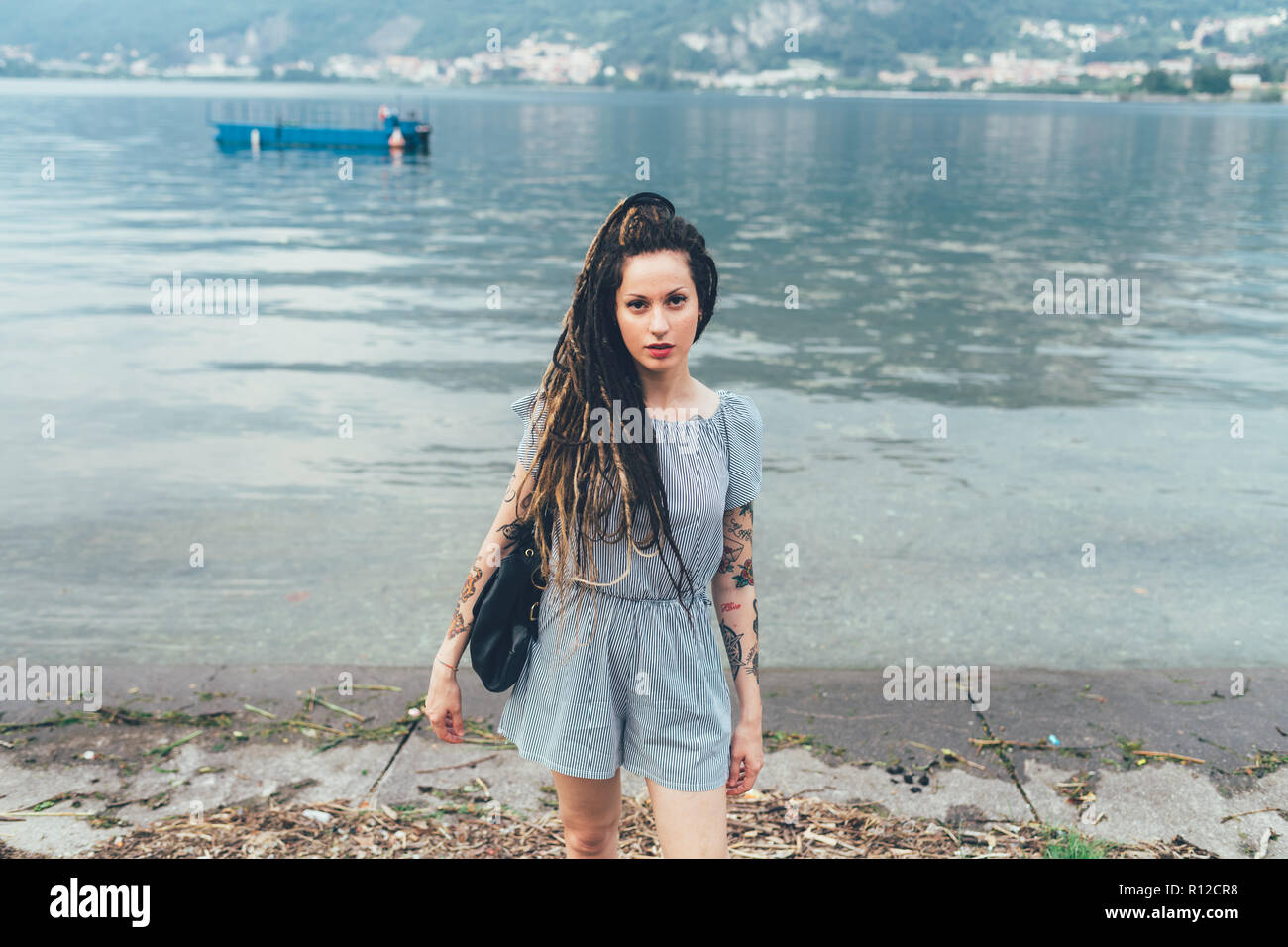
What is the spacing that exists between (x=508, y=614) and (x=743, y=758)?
72 cm

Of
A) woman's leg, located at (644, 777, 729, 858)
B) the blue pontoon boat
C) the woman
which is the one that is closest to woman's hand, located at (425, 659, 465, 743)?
the woman

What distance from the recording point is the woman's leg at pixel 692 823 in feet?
8.45

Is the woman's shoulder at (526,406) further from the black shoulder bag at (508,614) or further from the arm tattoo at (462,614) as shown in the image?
the arm tattoo at (462,614)

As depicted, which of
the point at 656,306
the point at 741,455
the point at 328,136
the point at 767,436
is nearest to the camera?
the point at 656,306

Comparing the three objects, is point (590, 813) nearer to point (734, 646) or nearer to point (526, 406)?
point (734, 646)

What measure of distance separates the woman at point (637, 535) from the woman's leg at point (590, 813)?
0.01 meters

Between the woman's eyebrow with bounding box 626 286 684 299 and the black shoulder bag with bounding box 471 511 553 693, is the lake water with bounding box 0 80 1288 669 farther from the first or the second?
the woman's eyebrow with bounding box 626 286 684 299

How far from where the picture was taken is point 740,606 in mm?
2818

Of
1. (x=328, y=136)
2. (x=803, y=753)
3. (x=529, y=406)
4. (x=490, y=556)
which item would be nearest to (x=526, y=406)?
(x=529, y=406)

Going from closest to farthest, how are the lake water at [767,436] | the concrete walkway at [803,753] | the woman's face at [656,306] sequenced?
the woman's face at [656,306], the concrete walkway at [803,753], the lake water at [767,436]

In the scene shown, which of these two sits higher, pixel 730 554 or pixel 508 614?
pixel 730 554

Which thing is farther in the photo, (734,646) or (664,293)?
(734,646)

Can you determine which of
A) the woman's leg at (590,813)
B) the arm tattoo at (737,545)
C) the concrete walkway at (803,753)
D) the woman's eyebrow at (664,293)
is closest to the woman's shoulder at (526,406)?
the woman's eyebrow at (664,293)
